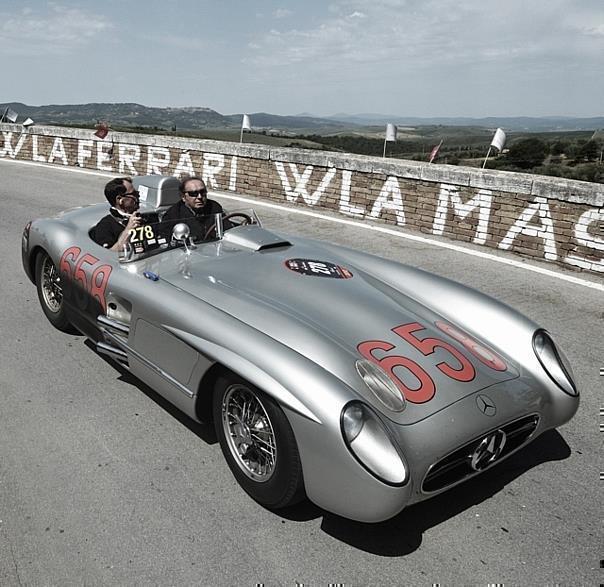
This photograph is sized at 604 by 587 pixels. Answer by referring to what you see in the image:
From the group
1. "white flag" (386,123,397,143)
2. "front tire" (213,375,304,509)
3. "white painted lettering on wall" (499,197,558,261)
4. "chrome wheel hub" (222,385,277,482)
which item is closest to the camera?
"front tire" (213,375,304,509)

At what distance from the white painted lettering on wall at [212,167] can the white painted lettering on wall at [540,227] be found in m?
6.06

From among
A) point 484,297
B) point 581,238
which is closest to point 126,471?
point 484,297

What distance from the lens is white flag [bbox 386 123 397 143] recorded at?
10.1 meters

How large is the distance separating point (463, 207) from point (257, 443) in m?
5.94

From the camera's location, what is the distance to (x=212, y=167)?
11.7 m

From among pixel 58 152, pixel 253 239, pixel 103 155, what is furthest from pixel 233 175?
pixel 253 239

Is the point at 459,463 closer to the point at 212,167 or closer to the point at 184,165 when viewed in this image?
the point at 212,167

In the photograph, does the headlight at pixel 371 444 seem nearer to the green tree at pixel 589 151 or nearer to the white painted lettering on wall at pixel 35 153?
the white painted lettering on wall at pixel 35 153

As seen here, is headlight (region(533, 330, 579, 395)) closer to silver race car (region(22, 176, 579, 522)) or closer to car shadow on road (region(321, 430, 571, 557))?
silver race car (region(22, 176, 579, 522))

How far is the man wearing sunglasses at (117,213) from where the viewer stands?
4.57m

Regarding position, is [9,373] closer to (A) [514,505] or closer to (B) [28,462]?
(B) [28,462]

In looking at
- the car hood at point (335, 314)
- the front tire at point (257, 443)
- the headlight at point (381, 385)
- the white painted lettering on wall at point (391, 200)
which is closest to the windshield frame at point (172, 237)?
the car hood at point (335, 314)

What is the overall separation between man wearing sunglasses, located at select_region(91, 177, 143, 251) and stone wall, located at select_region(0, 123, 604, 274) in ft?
15.7

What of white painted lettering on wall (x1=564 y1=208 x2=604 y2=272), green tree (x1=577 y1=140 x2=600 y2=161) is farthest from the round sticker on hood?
green tree (x1=577 y1=140 x2=600 y2=161)
